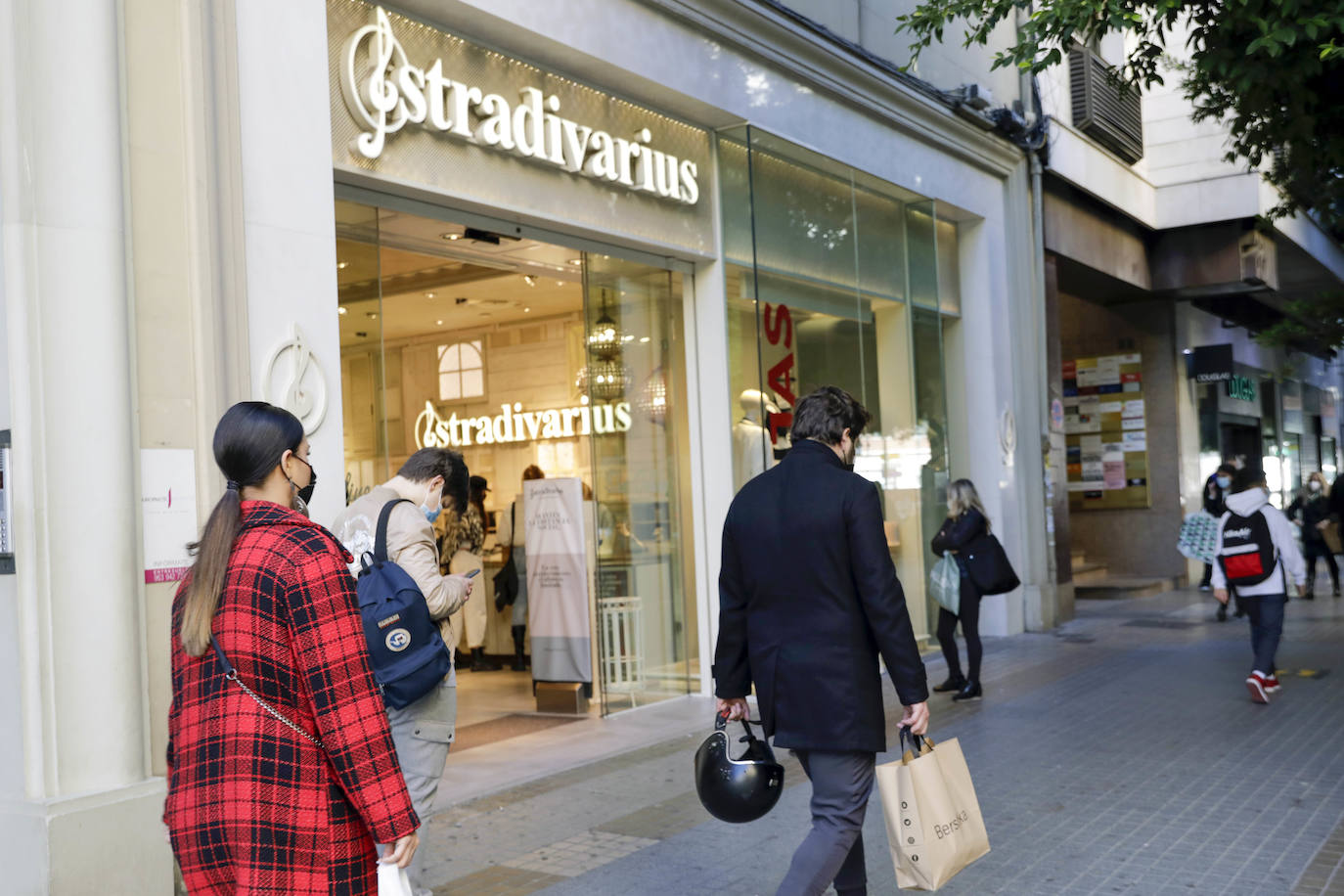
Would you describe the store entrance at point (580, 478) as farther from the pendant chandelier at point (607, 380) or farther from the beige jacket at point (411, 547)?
the beige jacket at point (411, 547)

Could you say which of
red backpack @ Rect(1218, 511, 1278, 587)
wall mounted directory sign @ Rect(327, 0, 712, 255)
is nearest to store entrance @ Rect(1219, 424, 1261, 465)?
red backpack @ Rect(1218, 511, 1278, 587)

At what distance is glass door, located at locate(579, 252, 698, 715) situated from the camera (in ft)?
31.4

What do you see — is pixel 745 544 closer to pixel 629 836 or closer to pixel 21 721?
pixel 629 836

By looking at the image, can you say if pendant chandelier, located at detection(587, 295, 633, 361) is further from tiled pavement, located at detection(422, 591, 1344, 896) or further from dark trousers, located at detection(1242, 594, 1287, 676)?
dark trousers, located at detection(1242, 594, 1287, 676)

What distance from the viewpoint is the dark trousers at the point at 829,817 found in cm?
380

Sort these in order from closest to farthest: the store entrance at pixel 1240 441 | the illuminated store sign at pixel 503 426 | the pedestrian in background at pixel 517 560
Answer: the pedestrian in background at pixel 517 560 → the illuminated store sign at pixel 503 426 → the store entrance at pixel 1240 441

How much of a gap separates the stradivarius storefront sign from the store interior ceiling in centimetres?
59

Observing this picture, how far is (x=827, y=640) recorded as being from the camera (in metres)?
3.90

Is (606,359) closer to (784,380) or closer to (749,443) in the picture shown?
(749,443)

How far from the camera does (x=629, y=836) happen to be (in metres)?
5.93

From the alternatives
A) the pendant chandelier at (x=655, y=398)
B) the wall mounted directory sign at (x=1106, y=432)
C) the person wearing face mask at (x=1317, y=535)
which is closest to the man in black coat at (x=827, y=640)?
the pendant chandelier at (x=655, y=398)

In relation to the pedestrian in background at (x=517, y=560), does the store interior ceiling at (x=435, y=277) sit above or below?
above

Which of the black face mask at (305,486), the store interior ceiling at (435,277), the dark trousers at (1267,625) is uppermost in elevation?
the store interior ceiling at (435,277)

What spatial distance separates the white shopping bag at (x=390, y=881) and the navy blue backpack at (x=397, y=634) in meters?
1.81
